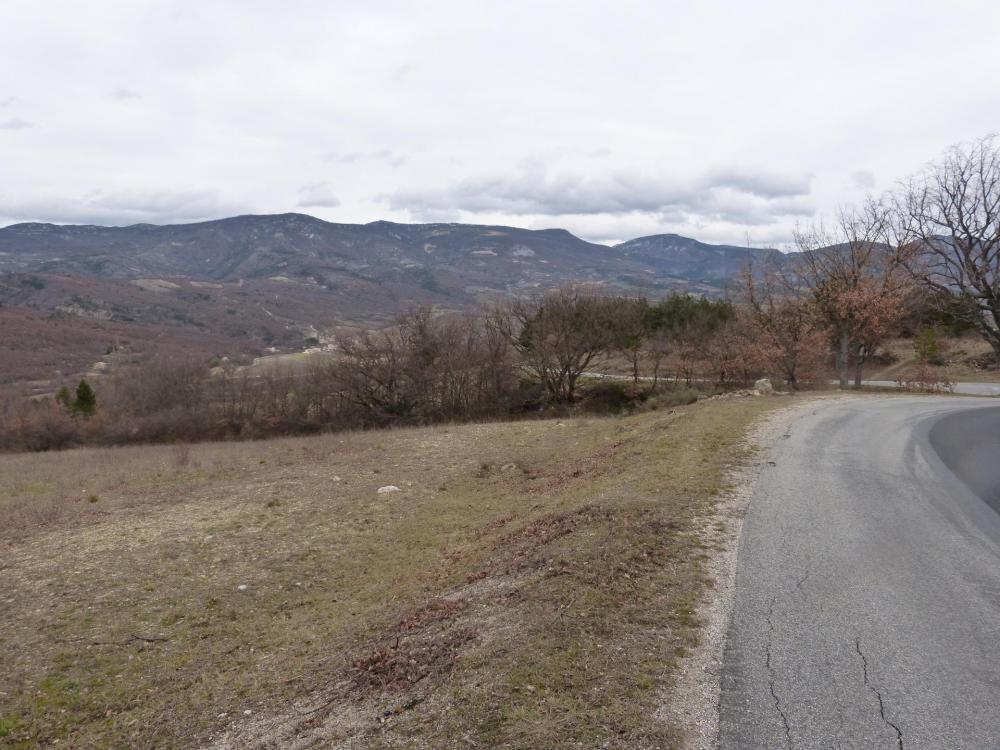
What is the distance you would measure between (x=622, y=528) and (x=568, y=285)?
144 feet

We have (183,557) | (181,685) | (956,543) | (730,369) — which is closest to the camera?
(181,685)

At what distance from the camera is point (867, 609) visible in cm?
631

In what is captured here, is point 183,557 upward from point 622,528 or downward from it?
downward

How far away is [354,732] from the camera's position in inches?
192

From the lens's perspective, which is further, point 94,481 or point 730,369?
point 730,369

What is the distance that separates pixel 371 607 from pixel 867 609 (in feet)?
20.1

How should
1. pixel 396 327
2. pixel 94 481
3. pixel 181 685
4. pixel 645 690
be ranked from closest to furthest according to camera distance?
pixel 645 690 < pixel 181 685 < pixel 94 481 < pixel 396 327

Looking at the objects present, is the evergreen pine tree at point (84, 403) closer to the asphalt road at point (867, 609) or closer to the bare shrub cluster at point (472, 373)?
the bare shrub cluster at point (472, 373)

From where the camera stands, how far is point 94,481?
21266 mm

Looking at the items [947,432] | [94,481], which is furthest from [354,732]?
[94,481]

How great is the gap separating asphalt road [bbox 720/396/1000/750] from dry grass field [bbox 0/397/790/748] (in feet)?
2.26

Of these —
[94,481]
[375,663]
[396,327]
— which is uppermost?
[396,327]

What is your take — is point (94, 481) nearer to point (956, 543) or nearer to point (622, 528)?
point (622, 528)

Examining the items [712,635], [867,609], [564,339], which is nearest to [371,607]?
[712,635]
